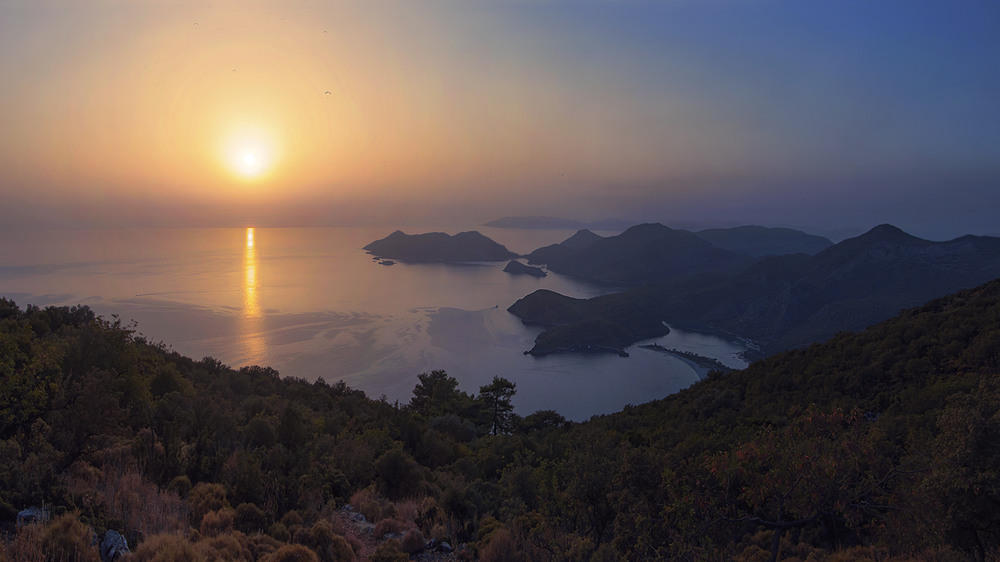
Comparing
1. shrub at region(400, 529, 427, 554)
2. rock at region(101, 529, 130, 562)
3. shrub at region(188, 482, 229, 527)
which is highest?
rock at region(101, 529, 130, 562)

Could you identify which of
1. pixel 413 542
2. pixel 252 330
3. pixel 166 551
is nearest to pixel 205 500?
pixel 166 551

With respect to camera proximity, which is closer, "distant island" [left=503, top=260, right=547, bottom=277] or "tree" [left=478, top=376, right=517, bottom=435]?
"tree" [left=478, top=376, right=517, bottom=435]

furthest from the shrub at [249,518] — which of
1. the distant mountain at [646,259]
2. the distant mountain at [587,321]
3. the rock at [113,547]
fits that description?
the distant mountain at [646,259]

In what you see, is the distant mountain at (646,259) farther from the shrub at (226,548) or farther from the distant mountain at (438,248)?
the shrub at (226,548)

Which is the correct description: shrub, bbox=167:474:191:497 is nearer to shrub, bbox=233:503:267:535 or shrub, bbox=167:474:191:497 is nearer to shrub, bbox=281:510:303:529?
shrub, bbox=233:503:267:535

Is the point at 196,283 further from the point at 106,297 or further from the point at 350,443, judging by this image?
the point at 350,443

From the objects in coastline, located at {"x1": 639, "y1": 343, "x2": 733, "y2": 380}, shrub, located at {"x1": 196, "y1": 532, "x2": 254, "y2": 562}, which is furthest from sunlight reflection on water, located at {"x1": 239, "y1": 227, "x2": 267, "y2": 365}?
coastline, located at {"x1": 639, "y1": 343, "x2": 733, "y2": 380}

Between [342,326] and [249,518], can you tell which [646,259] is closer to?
[342,326]
